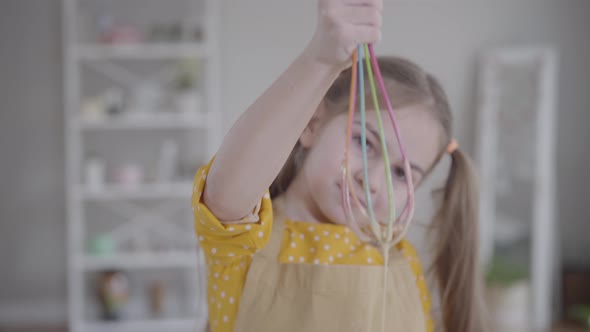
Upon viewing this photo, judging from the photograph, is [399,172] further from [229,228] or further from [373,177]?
[229,228]

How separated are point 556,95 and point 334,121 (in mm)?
2270

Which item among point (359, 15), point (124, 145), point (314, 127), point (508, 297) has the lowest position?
point (508, 297)

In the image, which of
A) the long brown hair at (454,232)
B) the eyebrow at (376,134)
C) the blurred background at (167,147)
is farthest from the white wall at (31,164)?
the eyebrow at (376,134)

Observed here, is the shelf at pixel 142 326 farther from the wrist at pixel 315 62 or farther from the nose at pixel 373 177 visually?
the wrist at pixel 315 62

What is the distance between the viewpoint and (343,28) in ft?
1.35

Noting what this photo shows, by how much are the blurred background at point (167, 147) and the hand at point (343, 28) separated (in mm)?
1912

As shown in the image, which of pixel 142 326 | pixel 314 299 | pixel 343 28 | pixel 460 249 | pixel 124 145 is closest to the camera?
pixel 343 28

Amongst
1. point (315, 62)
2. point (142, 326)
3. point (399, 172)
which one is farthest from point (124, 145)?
point (315, 62)

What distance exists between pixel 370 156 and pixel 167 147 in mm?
2069

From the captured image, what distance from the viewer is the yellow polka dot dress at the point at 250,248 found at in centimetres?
52

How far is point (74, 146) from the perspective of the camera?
2.41 meters

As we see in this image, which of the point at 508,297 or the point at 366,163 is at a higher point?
the point at 366,163

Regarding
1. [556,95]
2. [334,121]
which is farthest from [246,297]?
[556,95]

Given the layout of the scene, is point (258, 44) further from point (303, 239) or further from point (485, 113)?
point (303, 239)
